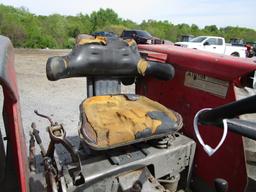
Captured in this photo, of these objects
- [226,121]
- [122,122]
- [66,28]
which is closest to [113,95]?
[122,122]

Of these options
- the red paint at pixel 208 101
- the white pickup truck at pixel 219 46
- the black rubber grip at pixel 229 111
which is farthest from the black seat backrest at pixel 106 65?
the white pickup truck at pixel 219 46

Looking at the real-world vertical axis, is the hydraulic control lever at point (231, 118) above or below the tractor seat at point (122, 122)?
above

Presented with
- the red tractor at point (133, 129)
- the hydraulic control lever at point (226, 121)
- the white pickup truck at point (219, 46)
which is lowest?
the white pickup truck at point (219, 46)

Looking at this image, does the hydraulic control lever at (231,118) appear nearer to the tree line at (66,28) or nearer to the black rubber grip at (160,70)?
the black rubber grip at (160,70)

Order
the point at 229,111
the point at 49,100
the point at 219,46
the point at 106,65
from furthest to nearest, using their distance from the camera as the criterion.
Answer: the point at 219,46
the point at 49,100
the point at 106,65
the point at 229,111

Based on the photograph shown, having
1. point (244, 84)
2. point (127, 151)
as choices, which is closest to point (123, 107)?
point (127, 151)

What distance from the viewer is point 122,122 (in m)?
1.86

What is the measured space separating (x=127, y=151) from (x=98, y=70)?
0.70m

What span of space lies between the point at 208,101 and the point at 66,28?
25.2m

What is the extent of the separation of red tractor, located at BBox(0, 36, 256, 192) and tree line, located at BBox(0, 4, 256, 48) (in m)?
17.2

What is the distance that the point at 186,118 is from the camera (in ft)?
7.62

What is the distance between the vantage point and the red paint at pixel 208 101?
6.40 feet

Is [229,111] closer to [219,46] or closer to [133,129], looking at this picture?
[133,129]

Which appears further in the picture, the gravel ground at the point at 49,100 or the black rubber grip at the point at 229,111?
the gravel ground at the point at 49,100
